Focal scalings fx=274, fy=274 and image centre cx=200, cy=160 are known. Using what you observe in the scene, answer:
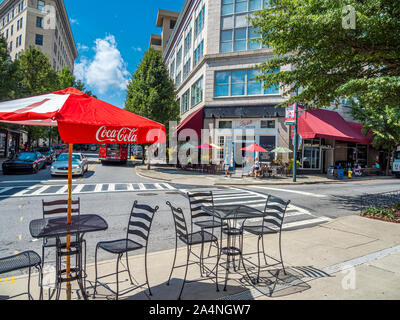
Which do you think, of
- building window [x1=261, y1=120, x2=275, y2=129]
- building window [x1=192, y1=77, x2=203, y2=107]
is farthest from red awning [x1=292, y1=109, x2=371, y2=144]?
building window [x1=192, y1=77, x2=203, y2=107]

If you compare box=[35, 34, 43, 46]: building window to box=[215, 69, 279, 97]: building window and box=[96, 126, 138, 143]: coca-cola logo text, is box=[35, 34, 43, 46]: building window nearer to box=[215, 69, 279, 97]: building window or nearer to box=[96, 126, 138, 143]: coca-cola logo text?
box=[215, 69, 279, 97]: building window

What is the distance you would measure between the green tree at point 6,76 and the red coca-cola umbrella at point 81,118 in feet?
88.7

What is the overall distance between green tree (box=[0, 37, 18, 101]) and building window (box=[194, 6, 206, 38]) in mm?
19273

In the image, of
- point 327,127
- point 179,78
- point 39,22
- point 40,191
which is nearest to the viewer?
point 40,191

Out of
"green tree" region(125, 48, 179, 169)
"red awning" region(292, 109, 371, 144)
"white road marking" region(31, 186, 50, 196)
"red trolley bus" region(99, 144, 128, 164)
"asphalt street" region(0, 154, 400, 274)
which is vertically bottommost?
"asphalt street" region(0, 154, 400, 274)

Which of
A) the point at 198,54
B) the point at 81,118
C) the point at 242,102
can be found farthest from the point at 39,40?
the point at 81,118

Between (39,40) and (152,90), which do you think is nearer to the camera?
(152,90)

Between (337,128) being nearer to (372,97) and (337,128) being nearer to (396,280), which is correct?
(372,97)

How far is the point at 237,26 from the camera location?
89.0 ft

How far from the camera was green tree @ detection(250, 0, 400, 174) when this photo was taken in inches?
343

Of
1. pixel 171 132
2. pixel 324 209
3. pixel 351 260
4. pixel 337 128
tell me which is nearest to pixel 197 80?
pixel 171 132

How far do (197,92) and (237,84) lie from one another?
5879mm

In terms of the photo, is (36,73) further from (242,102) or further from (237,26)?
(242,102)
